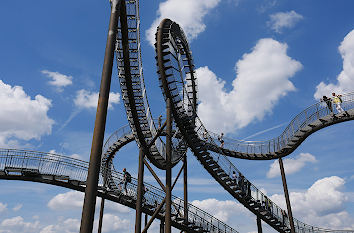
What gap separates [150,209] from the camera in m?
14.4

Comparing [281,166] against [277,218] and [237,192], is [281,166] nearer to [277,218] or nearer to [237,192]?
[277,218]

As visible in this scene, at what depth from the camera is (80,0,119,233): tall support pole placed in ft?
15.9

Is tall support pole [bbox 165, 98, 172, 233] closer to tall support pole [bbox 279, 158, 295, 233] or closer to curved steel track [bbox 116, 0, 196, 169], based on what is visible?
curved steel track [bbox 116, 0, 196, 169]

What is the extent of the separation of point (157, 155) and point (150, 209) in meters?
2.66

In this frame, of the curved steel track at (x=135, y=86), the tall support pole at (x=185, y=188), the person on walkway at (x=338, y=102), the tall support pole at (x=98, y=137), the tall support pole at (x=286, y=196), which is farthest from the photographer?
the tall support pole at (x=286, y=196)

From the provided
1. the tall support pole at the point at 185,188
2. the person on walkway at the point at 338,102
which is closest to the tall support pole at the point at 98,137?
the tall support pole at the point at 185,188

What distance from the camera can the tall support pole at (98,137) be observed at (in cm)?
484

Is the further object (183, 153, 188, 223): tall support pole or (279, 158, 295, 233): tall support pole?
(279, 158, 295, 233): tall support pole

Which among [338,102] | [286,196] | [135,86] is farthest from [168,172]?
[338,102]

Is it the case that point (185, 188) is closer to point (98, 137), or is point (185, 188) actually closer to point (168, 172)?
point (168, 172)

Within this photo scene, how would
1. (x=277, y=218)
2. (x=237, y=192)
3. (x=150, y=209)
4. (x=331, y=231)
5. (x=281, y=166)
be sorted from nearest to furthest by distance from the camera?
(x=150, y=209) → (x=237, y=192) → (x=277, y=218) → (x=281, y=166) → (x=331, y=231)

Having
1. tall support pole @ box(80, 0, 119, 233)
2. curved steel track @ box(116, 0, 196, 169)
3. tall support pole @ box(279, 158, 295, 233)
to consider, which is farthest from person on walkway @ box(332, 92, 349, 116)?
tall support pole @ box(80, 0, 119, 233)

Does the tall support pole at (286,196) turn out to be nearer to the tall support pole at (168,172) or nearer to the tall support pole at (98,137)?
the tall support pole at (168,172)

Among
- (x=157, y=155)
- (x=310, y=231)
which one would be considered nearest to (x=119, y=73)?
(x=157, y=155)
